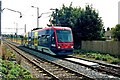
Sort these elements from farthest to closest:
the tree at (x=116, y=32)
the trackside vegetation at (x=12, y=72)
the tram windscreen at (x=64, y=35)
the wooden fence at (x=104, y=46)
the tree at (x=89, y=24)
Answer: the tree at (x=89, y=24) < the tree at (x=116, y=32) < the wooden fence at (x=104, y=46) < the tram windscreen at (x=64, y=35) < the trackside vegetation at (x=12, y=72)

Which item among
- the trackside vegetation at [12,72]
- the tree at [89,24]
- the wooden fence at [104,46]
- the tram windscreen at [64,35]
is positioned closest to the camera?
the trackside vegetation at [12,72]

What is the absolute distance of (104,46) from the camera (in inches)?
1303

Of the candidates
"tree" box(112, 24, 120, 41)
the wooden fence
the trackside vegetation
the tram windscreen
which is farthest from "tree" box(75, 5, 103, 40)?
the trackside vegetation

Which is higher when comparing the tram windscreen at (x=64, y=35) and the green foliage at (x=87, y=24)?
the green foliage at (x=87, y=24)

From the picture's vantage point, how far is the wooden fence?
30.2 meters

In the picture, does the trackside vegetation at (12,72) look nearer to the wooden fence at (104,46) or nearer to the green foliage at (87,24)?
the wooden fence at (104,46)

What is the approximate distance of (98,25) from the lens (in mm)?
38438

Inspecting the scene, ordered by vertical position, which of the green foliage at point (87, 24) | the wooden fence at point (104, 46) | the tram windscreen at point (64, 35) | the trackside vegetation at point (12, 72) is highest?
the green foliage at point (87, 24)

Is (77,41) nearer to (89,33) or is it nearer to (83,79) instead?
(89,33)

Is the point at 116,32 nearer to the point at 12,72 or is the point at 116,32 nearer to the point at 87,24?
the point at 87,24

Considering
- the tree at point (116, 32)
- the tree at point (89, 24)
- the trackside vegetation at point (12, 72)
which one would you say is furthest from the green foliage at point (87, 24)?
the trackside vegetation at point (12, 72)

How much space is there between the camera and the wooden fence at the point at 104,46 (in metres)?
30.2

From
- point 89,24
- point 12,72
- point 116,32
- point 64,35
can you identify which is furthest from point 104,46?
point 12,72

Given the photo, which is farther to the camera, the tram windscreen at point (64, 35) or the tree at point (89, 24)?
the tree at point (89, 24)
